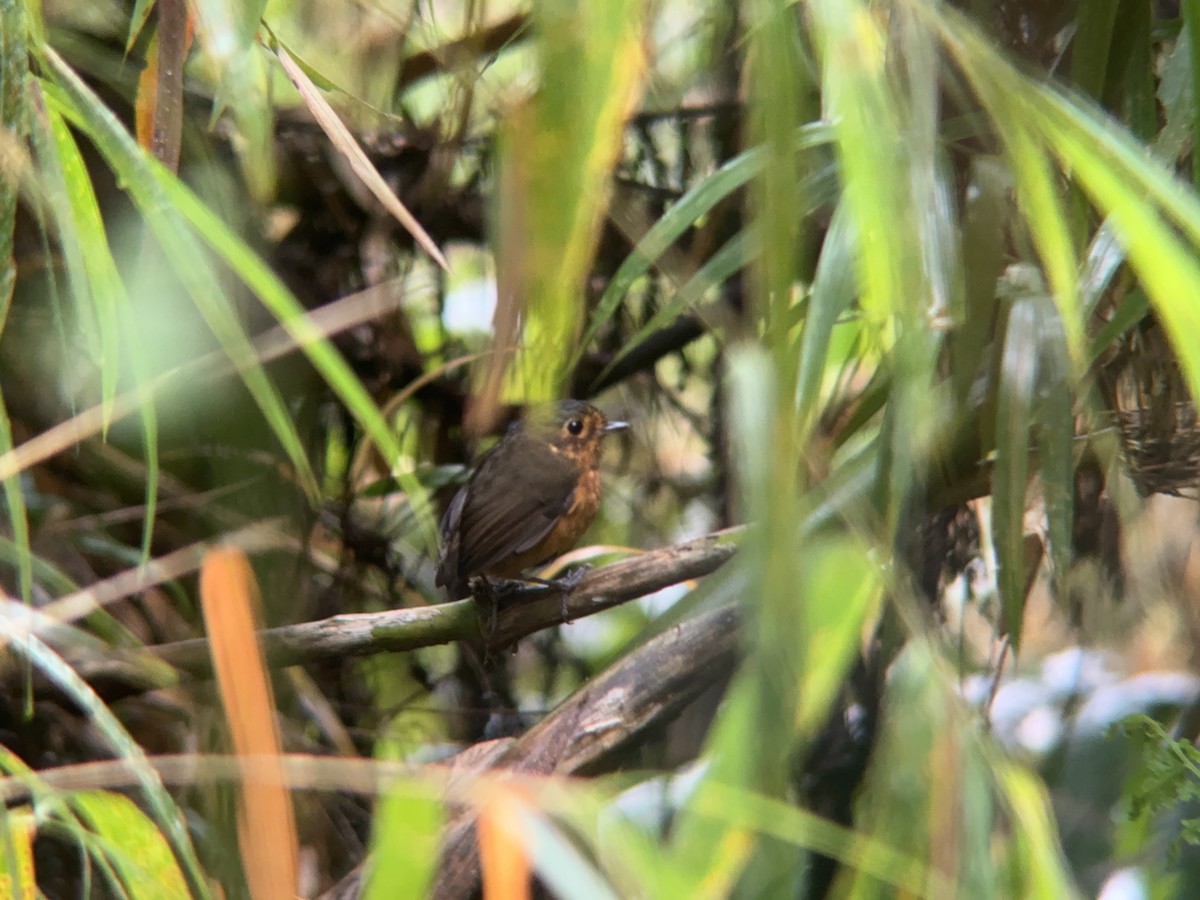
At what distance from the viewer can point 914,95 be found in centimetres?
112

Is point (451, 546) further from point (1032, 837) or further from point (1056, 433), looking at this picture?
point (1032, 837)

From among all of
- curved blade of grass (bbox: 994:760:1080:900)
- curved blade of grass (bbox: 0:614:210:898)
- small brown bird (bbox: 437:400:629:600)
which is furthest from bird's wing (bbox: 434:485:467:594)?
curved blade of grass (bbox: 994:760:1080:900)

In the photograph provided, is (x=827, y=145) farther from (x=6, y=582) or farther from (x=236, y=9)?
(x=6, y=582)

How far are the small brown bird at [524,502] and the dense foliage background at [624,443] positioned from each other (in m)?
0.11

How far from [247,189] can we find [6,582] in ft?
3.05

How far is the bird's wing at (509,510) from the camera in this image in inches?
100

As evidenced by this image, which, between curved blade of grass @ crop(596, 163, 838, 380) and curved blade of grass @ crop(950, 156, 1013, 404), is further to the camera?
curved blade of grass @ crop(950, 156, 1013, 404)

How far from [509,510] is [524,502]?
0.13 ft

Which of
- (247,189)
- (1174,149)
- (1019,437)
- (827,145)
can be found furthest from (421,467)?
(1174,149)

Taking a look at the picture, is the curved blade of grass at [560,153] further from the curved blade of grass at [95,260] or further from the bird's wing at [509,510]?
the bird's wing at [509,510]

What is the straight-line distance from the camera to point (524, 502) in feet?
8.58

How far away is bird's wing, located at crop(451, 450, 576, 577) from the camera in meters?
2.55

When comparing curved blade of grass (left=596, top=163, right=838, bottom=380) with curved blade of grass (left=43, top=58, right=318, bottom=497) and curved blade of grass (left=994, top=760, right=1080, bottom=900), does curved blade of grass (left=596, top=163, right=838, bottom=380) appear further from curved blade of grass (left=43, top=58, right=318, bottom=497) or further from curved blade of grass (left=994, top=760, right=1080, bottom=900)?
curved blade of grass (left=994, top=760, right=1080, bottom=900)

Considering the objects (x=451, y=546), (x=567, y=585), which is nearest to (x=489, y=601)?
(x=567, y=585)
